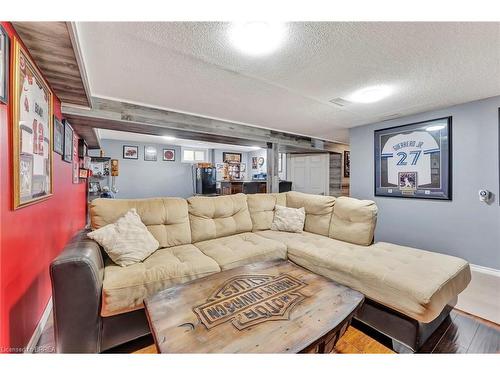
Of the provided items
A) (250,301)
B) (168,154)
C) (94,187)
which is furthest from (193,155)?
(250,301)

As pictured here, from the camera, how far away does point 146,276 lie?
4.98 ft

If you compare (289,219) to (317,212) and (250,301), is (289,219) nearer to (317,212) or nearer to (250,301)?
(317,212)

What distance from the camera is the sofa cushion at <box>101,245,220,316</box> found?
137 centimetres

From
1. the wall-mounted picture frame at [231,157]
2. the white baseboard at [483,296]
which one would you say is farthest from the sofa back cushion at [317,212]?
the wall-mounted picture frame at [231,157]

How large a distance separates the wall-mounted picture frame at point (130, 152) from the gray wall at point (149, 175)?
0.25 ft

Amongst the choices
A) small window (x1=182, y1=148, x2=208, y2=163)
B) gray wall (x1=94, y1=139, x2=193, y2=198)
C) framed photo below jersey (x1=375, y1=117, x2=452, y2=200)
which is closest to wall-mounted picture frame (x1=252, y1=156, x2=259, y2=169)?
small window (x1=182, y1=148, x2=208, y2=163)

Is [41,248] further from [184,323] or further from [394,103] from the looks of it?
[394,103]

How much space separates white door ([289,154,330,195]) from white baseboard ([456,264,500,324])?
2.96 m

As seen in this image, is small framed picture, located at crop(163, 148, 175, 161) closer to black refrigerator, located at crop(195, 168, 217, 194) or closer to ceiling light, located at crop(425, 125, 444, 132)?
black refrigerator, located at crop(195, 168, 217, 194)

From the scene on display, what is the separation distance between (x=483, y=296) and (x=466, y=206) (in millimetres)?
→ 988

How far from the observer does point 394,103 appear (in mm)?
2584

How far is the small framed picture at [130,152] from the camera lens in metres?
5.81

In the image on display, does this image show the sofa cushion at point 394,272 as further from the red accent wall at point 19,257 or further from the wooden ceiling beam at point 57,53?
the wooden ceiling beam at point 57,53
